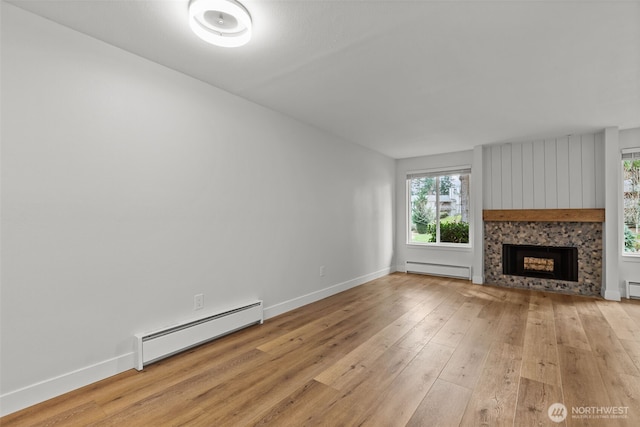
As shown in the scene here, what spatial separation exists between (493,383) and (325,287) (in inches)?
96.9

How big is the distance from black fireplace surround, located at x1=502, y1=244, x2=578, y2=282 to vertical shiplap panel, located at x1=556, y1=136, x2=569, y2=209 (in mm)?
730

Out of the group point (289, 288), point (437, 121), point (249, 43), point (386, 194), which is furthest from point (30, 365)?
point (386, 194)

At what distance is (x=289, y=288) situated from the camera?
3.63 m

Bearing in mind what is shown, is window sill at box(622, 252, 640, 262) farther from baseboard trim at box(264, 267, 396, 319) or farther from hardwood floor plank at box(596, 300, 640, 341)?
baseboard trim at box(264, 267, 396, 319)

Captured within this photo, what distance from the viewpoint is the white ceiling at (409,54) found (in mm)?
1797

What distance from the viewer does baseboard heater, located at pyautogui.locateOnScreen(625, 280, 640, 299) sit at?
403cm

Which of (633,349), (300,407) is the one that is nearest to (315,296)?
(300,407)

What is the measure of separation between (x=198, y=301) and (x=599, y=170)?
222 inches

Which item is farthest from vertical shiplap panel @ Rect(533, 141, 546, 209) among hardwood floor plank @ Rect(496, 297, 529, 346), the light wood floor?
the light wood floor

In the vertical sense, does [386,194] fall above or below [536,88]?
below

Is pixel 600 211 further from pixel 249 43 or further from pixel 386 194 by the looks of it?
pixel 249 43

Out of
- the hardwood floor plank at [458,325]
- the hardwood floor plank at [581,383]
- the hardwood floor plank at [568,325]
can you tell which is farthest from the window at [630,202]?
the hardwood floor plank at [581,383]

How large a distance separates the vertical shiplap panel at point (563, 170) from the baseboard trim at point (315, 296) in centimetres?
311
